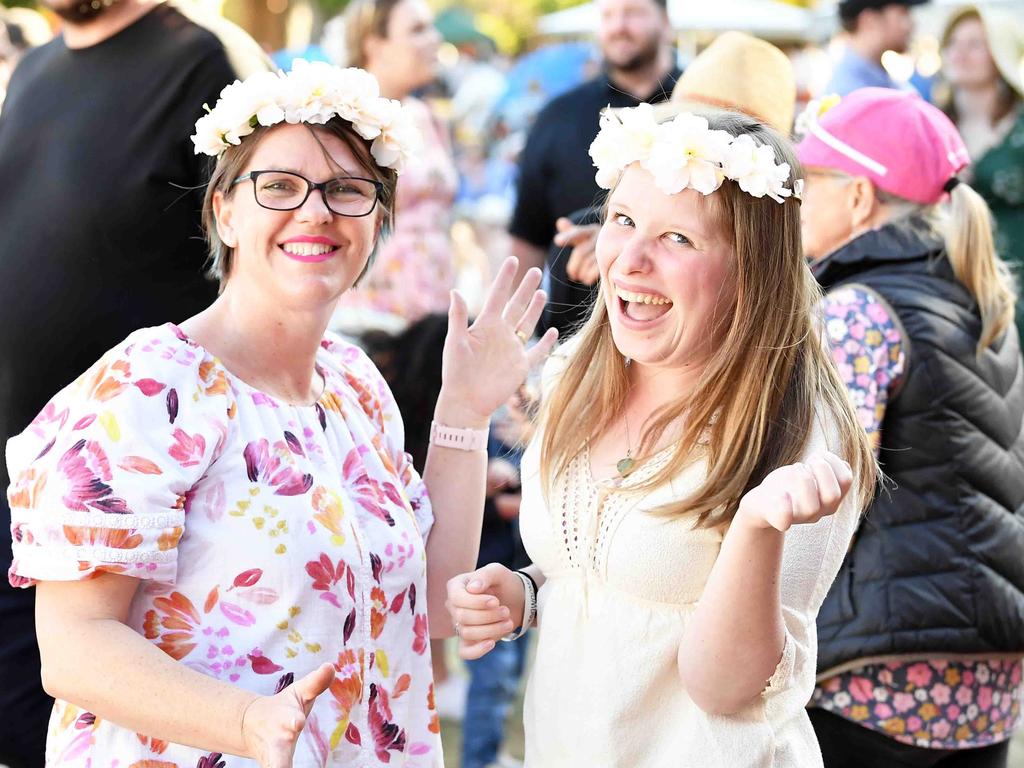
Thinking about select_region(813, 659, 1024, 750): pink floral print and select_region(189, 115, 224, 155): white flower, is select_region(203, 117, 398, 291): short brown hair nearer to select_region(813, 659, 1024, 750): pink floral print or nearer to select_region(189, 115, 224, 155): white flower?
select_region(189, 115, 224, 155): white flower

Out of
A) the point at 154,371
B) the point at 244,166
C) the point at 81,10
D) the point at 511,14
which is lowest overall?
the point at 154,371

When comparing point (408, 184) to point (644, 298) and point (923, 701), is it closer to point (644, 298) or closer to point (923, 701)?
point (923, 701)

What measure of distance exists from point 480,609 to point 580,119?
278cm

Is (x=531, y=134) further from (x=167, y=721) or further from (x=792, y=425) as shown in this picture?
(x=167, y=721)

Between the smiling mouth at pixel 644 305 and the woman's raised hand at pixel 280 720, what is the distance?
2.44ft

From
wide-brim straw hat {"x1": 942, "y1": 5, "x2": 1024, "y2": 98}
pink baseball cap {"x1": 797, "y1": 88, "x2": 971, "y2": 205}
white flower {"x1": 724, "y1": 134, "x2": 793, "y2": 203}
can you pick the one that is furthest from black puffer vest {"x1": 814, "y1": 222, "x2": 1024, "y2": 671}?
wide-brim straw hat {"x1": 942, "y1": 5, "x2": 1024, "y2": 98}

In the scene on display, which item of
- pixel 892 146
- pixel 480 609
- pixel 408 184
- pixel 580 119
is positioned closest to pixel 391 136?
pixel 480 609

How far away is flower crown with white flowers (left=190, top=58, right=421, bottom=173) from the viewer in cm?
212

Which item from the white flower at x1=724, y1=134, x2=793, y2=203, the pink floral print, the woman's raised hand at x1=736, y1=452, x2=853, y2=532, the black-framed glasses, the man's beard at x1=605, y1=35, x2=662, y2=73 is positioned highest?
the man's beard at x1=605, y1=35, x2=662, y2=73

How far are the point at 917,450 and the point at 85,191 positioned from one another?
1906mm

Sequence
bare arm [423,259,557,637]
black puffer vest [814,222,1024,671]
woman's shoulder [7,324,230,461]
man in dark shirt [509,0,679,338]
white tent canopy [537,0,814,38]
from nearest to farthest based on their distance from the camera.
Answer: woman's shoulder [7,324,230,461]
bare arm [423,259,557,637]
black puffer vest [814,222,1024,671]
man in dark shirt [509,0,679,338]
white tent canopy [537,0,814,38]

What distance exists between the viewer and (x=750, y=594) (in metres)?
1.79

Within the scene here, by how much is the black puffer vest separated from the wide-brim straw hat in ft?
12.1

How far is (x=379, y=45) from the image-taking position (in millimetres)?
5676
